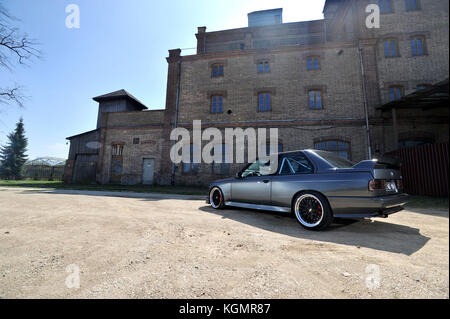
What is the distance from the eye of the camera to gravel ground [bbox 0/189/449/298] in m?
1.31

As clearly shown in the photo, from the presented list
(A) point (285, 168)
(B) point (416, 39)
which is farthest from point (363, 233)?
(B) point (416, 39)

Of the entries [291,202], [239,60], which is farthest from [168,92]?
[291,202]

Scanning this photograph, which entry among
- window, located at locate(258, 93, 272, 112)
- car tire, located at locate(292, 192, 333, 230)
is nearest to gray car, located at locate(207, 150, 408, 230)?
car tire, located at locate(292, 192, 333, 230)

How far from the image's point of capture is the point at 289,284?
1393 millimetres

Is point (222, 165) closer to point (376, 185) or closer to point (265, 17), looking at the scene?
point (376, 185)

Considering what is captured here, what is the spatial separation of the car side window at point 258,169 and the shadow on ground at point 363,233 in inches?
38.6

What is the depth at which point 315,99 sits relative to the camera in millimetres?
12734

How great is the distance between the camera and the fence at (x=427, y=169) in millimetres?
6938

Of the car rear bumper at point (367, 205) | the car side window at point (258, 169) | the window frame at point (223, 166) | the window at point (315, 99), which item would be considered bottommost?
the car rear bumper at point (367, 205)

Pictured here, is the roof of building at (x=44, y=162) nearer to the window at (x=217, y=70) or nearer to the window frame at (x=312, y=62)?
the window at (x=217, y=70)

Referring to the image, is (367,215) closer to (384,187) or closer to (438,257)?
(384,187)

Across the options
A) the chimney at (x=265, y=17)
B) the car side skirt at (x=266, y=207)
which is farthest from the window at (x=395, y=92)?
the car side skirt at (x=266, y=207)

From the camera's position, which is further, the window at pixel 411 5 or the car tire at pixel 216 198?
the window at pixel 411 5

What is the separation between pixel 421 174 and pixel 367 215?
7502 mm
